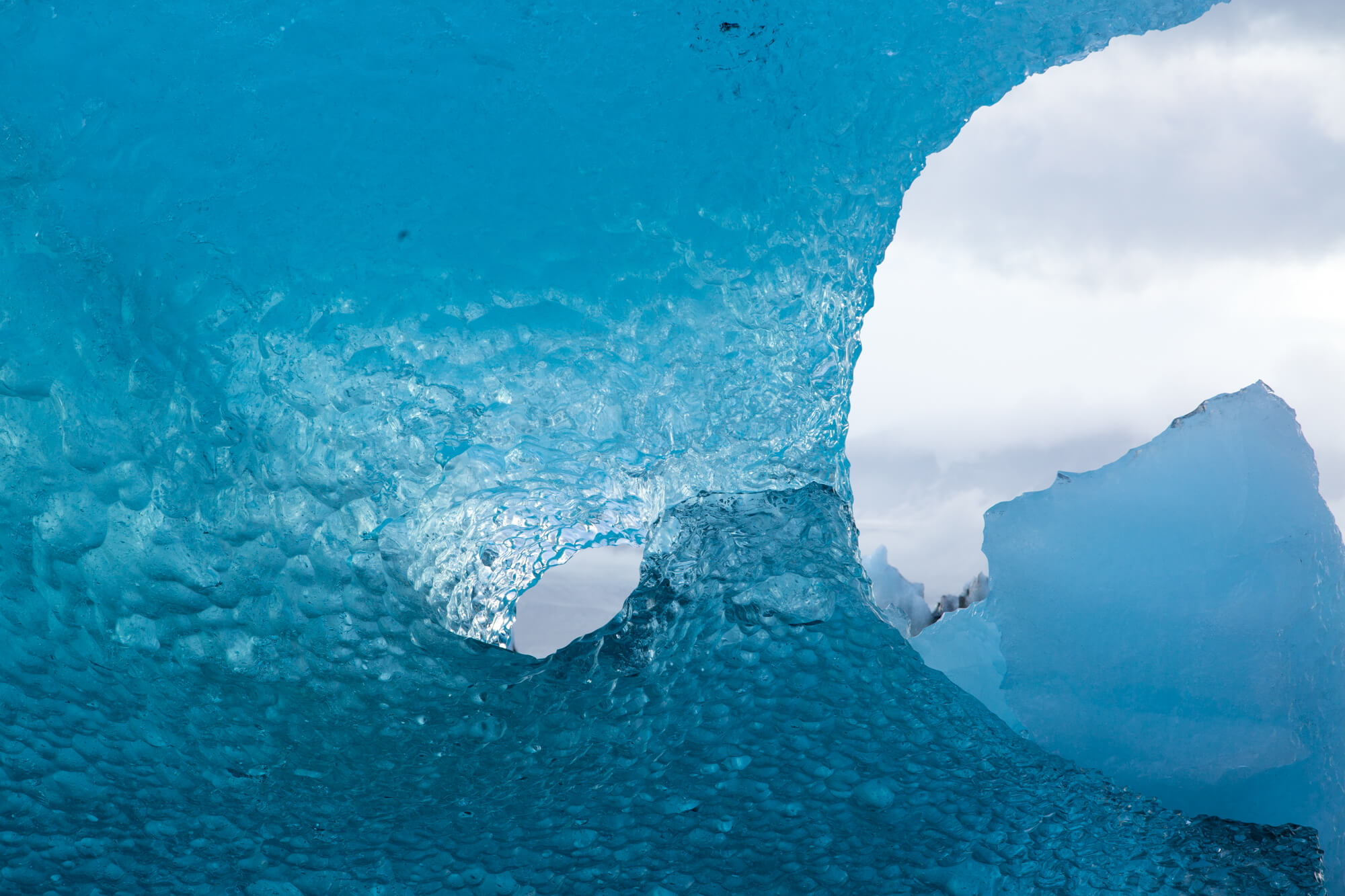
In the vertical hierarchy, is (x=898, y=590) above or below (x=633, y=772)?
above

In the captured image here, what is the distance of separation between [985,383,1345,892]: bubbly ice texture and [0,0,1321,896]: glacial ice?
0.31 metres

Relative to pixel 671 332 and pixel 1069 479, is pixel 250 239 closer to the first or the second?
pixel 671 332

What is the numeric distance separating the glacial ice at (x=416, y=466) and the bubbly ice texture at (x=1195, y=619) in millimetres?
306

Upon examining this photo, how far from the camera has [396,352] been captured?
2510mm

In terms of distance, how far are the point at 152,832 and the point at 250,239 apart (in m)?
1.22

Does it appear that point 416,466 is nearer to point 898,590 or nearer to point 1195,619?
point 1195,619

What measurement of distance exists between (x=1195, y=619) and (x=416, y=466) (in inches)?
71.8

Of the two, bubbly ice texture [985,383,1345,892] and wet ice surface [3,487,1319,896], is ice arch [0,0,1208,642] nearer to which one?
wet ice surface [3,487,1319,896]

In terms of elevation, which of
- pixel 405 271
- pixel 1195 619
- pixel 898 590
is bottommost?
pixel 1195 619

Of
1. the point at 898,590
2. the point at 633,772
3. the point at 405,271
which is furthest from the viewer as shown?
the point at 898,590

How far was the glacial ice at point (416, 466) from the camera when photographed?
2287mm

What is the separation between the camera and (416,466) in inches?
99.8

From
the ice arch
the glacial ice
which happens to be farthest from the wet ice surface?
the ice arch

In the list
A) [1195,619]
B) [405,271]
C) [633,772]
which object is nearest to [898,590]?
[1195,619]
